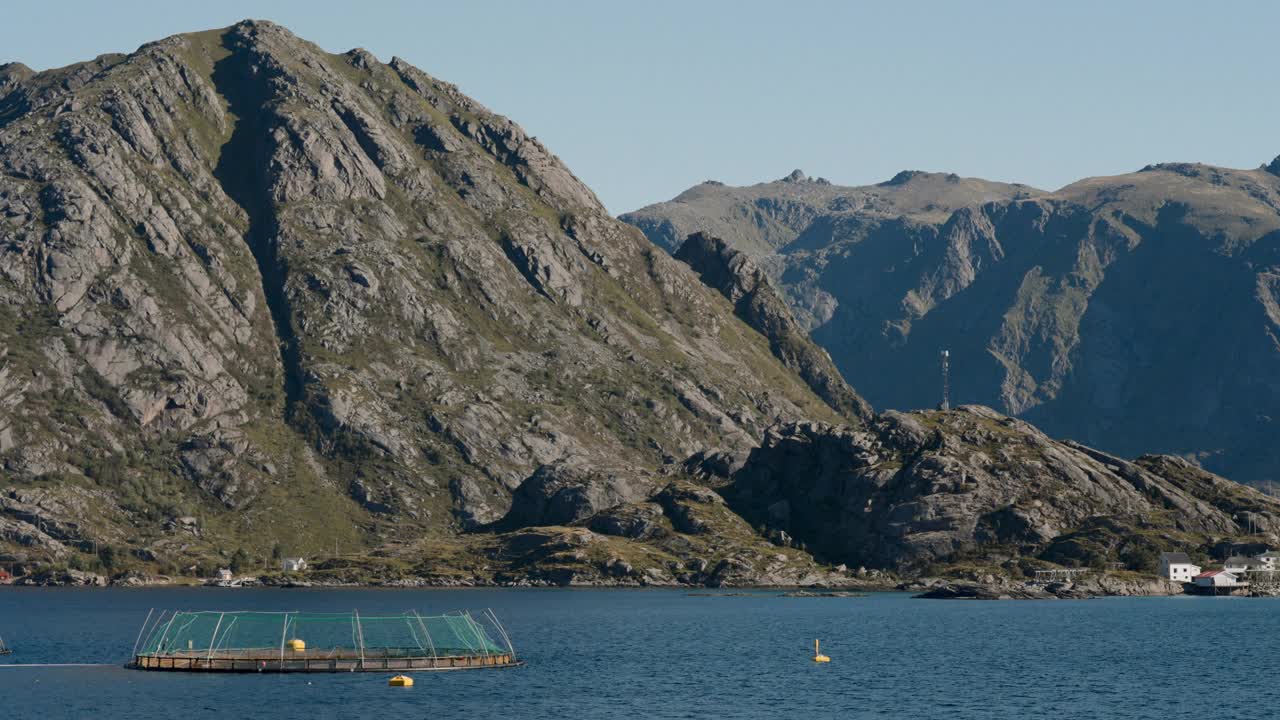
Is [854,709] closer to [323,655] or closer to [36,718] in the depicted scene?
[323,655]

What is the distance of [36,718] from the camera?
6186 inches

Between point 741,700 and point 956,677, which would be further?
point 956,677

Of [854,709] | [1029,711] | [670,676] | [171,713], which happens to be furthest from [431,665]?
[1029,711]

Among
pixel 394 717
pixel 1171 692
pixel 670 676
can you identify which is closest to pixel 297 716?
pixel 394 717

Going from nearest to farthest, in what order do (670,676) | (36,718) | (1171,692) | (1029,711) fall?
(36,718) → (1029,711) → (1171,692) → (670,676)

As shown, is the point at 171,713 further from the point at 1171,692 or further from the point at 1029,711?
the point at 1171,692

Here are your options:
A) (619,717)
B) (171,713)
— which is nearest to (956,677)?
(619,717)

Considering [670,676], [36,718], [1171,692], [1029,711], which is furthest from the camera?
[670,676]

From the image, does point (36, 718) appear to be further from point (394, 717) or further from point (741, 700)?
point (741, 700)

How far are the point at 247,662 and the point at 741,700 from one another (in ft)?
186

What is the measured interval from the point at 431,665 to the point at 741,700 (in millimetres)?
38967

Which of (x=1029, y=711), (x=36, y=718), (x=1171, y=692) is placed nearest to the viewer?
(x=36, y=718)

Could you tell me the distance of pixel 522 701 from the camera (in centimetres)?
17175

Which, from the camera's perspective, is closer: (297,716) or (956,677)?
(297,716)
